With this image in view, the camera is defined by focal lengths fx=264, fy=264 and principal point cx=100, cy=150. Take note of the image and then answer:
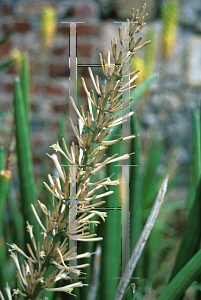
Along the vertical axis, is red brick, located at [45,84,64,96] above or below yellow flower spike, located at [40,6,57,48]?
below

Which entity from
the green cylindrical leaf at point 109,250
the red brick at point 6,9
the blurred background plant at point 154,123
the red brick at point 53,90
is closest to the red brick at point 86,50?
the blurred background plant at point 154,123

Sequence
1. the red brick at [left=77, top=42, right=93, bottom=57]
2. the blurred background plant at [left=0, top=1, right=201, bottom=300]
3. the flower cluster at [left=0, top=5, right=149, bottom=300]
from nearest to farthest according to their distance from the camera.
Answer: the flower cluster at [left=0, top=5, right=149, bottom=300], the blurred background plant at [left=0, top=1, right=201, bottom=300], the red brick at [left=77, top=42, right=93, bottom=57]

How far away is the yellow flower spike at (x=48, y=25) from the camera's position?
598 millimetres

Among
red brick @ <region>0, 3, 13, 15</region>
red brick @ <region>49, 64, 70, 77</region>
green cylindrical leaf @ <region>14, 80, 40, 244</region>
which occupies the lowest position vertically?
green cylindrical leaf @ <region>14, 80, 40, 244</region>

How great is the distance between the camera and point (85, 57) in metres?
0.60

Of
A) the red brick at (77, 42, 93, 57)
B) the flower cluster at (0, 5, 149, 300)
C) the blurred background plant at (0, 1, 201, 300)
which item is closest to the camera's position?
the flower cluster at (0, 5, 149, 300)

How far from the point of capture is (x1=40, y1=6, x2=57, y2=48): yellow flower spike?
0.60 meters

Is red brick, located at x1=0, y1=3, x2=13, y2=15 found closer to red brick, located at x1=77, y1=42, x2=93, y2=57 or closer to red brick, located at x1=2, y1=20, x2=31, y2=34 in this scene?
red brick, located at x1=2, y1=20, x2=31, y2=34

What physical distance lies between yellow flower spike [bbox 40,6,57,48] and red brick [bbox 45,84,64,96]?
0.10 meters

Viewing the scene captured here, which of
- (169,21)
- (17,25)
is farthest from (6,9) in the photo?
(169,21)

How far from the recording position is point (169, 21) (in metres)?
0.61

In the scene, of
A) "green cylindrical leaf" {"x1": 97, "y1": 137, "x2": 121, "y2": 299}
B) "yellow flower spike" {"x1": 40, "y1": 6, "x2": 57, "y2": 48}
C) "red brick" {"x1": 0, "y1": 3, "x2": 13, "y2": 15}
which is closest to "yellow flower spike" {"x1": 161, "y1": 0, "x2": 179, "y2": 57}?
"yellow flower spike" {"x1": 40, "y1": 6, "x2": 57, "y2": 48}

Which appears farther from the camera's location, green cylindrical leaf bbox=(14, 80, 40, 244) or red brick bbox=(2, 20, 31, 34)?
red brick bbox=(2, 20, 31, 34)

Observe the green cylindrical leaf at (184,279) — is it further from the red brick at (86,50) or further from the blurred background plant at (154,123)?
the red brick at (86,50)
